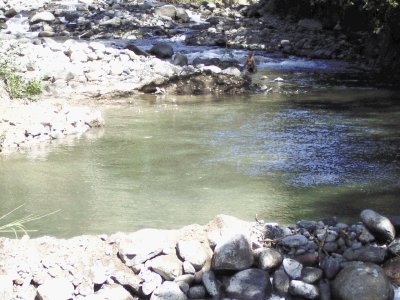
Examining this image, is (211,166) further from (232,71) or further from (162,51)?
(162,51)

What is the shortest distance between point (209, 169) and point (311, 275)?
3.61 meters

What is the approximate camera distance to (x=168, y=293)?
479 cm

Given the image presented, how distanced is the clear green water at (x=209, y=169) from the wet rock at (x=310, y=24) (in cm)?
1364

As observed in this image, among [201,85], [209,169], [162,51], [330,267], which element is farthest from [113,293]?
[162,51]

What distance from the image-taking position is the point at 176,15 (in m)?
28.7

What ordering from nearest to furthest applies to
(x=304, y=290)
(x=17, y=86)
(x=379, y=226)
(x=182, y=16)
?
(x=304, y=290) < (x=379, y=226) < (x=17, y=86) < (x=182, y=16)

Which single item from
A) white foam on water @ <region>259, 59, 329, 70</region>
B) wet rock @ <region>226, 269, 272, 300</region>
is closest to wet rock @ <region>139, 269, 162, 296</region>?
wet rock @ <region>226, 269, 272, 300</region>

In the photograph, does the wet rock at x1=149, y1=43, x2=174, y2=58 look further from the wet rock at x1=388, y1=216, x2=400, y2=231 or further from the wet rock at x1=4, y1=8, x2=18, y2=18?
the wet rock at x1=388, y1=216, x2=400, y2=231

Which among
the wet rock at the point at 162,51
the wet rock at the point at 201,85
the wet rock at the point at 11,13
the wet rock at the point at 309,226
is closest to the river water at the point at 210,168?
the wet rock at the point at 309,226

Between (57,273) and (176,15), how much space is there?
24901mm

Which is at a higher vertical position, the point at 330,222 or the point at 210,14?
the point at 210,14

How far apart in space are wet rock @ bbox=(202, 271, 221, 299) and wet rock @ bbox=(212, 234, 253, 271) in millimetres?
92

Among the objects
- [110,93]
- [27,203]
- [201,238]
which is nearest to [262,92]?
[110,93]

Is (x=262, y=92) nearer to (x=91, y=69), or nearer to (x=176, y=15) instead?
(x=91, y=69)
